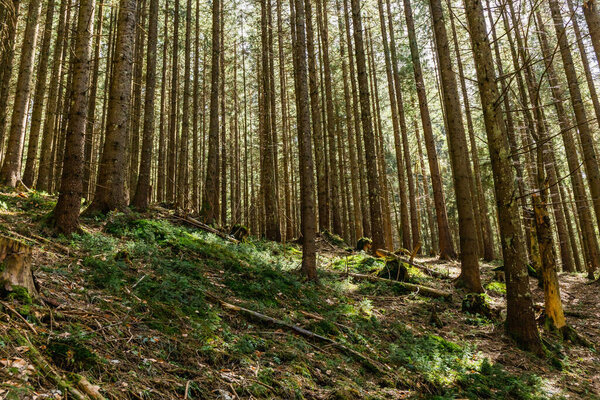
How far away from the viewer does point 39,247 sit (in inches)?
215

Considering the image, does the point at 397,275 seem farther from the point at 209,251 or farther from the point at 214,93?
the point at 214,93

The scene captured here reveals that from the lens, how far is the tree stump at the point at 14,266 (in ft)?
11.1

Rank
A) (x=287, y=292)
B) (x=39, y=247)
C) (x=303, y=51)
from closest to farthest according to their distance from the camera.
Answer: (x=39, y=247) < (x=287, y=292) < (x=303, y=51)

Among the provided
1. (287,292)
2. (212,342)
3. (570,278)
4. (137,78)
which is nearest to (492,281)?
(570,278)

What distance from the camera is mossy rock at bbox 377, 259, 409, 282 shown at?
10.3 metres

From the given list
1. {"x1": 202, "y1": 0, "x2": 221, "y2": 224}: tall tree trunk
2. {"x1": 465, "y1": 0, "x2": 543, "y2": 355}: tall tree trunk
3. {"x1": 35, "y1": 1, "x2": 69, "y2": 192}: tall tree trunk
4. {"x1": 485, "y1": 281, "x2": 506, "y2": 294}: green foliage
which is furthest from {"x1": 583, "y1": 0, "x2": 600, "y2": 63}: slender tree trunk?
{"x1": 35, "y1": 1, "x2": 69, "y2": 192}: tall tree trunk

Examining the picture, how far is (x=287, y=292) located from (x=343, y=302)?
140 cm

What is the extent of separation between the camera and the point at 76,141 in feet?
21.8

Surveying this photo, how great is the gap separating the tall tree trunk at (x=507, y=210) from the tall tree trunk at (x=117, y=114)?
7992mm

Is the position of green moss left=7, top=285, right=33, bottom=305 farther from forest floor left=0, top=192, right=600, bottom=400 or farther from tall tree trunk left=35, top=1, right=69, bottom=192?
tall tree trunk left=35, top=1, right=69, bottom=192

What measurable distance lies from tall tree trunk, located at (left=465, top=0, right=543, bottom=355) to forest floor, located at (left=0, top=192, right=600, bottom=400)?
20.1 inches

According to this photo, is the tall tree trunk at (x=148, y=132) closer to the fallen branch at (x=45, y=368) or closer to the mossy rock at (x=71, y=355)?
the mossy rock at (x=71, y=355)

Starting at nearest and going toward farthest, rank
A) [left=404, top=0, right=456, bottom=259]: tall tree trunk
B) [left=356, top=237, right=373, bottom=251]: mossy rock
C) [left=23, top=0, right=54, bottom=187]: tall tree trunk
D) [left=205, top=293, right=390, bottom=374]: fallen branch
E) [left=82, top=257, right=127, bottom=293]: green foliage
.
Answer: [left=82, top=257, right=127, bottom=293]: green foliage < [left=205, top=293, right=390, bottom=374]: fallen branch < [left=23, top=0, right=54, bottom=187]: tall tree trunk < [left=404, top=0, right=456, bottom=259]: tall tree trunk < [left=356, top=237, right=373, bottom=251]: mossy rock

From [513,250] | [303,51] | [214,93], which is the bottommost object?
[513,250]
